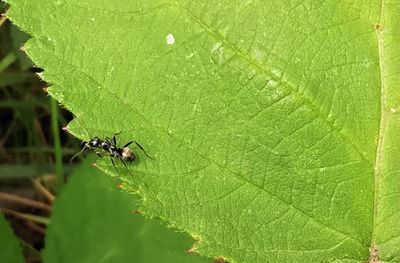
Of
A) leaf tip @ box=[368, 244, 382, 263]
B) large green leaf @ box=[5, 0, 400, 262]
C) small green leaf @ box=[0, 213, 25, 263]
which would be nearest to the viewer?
large green leaf @ box=[5, 0, 400, 262]

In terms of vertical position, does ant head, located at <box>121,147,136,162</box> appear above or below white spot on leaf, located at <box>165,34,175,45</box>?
below

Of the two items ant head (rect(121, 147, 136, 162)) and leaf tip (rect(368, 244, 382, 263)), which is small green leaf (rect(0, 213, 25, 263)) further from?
leaf tip (rect(368, 244, 382, 263))

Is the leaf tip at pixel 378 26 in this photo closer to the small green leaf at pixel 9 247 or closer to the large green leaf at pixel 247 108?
the large green leaf at pixel 247 108

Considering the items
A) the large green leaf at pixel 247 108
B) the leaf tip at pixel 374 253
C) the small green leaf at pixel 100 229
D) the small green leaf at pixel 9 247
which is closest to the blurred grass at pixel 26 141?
the small green leaf at pixel 100 229

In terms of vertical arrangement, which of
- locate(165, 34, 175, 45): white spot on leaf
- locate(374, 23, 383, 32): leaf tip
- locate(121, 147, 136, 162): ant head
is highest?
locate(374, 23, 383, 32): leaf tip

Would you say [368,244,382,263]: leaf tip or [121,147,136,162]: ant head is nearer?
[121,147,136,162]: ant head

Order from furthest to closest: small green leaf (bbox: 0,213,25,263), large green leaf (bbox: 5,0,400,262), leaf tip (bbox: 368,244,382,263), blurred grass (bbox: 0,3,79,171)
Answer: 1. blurred grass (bbox: 0,3,79,171)
2. small green leaf (bbox: 0,213,25,263)
3. leaf tip (bbox: 368,244,382,263)
4. large green leaf (bbox: 5,0,400,262)

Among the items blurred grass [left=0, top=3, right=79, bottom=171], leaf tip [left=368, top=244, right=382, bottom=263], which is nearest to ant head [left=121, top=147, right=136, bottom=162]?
leaf tip [left=368, top=244, right=382, bottom=263]
